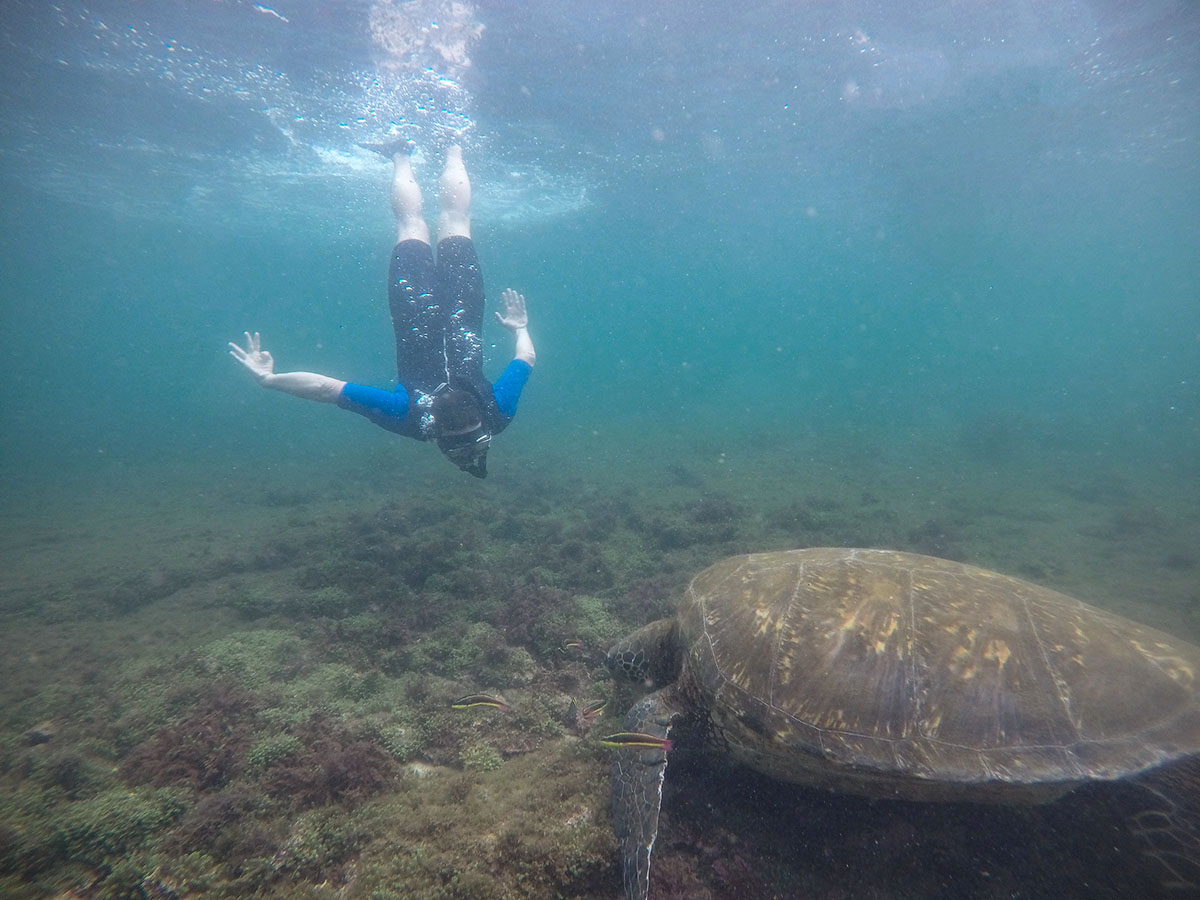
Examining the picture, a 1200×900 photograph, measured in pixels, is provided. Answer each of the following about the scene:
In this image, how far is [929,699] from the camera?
10.0 ft

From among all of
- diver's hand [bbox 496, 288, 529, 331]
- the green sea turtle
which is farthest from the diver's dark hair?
the green sea turtle

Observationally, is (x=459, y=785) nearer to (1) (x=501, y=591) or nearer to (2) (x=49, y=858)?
(2) (x=49, y=858)

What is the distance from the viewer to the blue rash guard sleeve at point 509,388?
7.38 metres

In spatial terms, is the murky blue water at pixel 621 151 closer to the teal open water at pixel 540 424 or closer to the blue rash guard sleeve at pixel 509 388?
the teal open water at pixel 540 424

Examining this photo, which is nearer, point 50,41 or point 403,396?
point 403,396

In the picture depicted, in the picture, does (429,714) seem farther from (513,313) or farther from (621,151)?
(621,151)

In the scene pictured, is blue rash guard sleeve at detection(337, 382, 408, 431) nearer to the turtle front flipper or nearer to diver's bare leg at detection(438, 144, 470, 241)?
diver's bare leg at detection(438, 144, 470, 241)

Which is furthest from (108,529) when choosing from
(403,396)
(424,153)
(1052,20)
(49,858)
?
(1052,20)

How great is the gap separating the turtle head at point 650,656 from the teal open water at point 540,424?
831 millimetres

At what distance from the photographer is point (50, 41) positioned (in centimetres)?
1418

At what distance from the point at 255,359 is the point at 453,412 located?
10.9ft

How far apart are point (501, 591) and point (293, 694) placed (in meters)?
3.33

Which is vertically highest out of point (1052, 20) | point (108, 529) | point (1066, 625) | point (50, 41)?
point (1052, 20)

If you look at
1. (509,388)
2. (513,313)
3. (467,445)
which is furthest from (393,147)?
(467,445)
